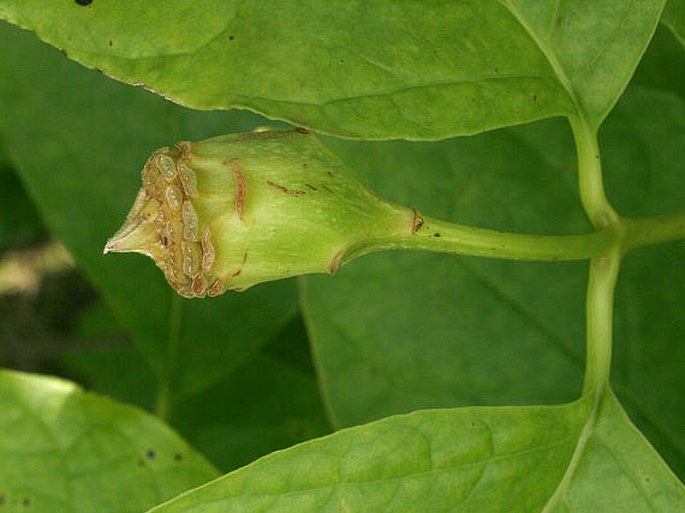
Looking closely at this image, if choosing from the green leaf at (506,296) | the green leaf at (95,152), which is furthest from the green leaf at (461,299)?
the green leaf at (95,152)

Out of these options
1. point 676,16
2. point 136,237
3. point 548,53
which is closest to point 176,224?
point 136,237

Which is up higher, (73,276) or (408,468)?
(408,468)

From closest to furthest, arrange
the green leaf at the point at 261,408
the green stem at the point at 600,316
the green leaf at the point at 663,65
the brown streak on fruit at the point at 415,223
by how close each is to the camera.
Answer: the brown streak on fruit at the point at 415,223, the green stem at the point at 600,316, the green leaf at the point at 663,65, the green leaf at the point at 261,408

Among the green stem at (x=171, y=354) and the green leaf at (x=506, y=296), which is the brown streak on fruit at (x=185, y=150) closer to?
the green leaf at (x=506, y=296)

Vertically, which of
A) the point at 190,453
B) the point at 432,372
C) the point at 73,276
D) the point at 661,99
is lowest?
the point at 73,276

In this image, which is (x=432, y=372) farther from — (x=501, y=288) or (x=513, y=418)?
(x=513, y=418)

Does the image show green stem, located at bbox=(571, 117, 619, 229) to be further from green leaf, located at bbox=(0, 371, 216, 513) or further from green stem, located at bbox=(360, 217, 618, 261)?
green leaf, located at bbox=(0, 371, 216, 513)

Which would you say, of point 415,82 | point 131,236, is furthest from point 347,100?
point 131,236
